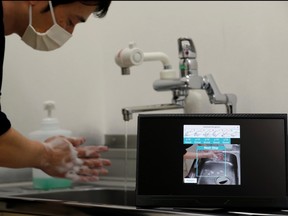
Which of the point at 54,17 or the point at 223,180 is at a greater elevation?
the point at 54,17

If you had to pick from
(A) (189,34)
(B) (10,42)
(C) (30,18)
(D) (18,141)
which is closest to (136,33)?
(A) (189,34)

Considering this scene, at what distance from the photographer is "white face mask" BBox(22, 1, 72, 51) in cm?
152

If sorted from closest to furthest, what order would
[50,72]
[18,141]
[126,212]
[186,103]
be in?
[126,212]
[18,141]
[186,103]
[50,72]

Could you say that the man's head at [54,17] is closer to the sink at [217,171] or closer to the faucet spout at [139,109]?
the faucet spout at [139,109]

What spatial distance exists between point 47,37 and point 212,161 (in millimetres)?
551

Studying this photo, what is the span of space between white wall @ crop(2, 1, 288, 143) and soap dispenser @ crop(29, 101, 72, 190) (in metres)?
0.08

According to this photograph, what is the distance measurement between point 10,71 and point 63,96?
0.21 meters

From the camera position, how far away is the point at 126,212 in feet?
3.89

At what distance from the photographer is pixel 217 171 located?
1.24 meters

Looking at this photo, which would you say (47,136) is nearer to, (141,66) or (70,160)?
(70,160)

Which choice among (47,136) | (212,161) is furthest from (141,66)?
(212,161)

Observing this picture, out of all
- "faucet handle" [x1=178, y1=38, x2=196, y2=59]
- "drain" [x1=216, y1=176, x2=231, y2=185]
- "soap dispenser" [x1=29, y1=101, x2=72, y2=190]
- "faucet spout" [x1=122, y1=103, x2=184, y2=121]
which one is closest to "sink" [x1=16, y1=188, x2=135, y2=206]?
"soap dispenser" [x1=29, y1=101, x2=72, y2=190]

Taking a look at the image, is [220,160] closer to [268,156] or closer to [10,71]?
[268,156]

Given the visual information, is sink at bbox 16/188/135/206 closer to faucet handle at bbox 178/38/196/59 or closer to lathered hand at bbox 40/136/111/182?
lathered hand at bbox 40/136/111/182
